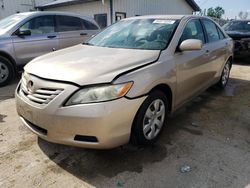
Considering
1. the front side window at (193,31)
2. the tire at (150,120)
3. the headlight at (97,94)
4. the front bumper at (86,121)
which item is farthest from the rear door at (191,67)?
the headlight at (97,94)

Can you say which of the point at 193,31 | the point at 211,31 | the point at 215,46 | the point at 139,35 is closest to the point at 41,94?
the point at 139,35

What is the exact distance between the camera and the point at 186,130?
3.69m

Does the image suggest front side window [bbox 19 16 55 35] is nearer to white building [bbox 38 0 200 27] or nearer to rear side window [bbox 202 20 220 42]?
rear side window [bbox 202 20 220 42]

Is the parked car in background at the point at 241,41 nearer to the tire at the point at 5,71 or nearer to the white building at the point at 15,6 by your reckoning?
the tire at the point at 5,71

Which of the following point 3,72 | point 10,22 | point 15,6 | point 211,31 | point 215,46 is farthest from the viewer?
point 15,6

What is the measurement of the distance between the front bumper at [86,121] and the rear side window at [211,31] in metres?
2.65

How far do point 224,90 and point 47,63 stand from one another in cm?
417

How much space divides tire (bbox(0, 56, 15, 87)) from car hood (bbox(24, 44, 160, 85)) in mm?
3110

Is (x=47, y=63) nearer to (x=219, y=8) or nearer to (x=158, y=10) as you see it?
(x=158, y=10)

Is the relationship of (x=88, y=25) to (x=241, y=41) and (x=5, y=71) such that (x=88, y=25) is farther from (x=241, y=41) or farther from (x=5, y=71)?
(x=241, y=41)

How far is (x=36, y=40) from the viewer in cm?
638

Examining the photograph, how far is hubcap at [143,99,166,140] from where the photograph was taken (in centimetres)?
297

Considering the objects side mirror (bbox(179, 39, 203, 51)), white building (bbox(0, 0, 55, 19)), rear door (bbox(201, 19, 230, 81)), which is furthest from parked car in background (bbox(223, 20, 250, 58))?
white building (bbox(0, 0, 55, 19))

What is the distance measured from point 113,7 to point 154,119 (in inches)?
448
